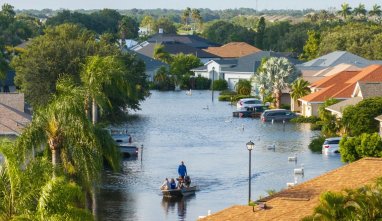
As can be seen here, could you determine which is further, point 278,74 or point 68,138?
point 278,74

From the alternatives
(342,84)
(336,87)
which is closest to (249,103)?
(342,84)

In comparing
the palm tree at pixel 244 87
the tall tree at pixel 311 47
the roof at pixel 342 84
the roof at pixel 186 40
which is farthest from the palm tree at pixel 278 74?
the roof at pixel 186 40

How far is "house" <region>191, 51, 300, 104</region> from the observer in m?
129

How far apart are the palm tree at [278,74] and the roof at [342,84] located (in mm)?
3586

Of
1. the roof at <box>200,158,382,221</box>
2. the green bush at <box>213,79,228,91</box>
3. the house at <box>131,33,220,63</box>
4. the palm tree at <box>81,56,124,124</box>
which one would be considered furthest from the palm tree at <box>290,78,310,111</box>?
the house at <box>131,33,220,63</box>

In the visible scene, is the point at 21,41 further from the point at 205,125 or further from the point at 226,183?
the point at 226,183

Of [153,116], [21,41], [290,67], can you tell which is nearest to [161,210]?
[153,116]

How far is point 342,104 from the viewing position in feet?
274

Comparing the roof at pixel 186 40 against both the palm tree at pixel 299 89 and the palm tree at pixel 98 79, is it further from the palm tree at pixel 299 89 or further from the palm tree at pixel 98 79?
the palm tree at pixel 98 79

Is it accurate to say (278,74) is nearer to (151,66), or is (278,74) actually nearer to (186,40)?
(151,66)

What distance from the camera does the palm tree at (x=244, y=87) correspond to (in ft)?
385

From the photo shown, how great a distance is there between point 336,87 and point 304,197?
195ft

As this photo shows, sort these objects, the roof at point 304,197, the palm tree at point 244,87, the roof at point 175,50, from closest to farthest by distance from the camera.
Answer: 1. the roof at point 304,197
2. the palm tree at point 244,87
3. the roof at point 175,50

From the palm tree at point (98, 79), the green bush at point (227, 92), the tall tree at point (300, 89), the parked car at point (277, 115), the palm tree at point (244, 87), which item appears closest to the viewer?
the palm tree at point (98, 79)
